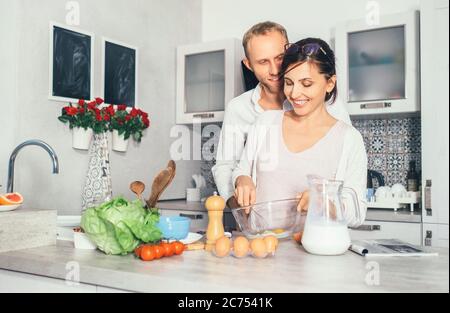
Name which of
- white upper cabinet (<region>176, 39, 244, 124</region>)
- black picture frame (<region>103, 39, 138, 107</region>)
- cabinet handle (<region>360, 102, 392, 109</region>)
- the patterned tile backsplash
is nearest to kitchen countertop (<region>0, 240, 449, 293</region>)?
cabinet handle (<region>360, 102, 392, 109</region>)

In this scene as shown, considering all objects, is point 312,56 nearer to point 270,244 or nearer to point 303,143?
point 303,143

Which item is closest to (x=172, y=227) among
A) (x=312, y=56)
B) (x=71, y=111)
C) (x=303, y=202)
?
(x=303, y=202)

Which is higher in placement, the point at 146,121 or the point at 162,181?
the point at 146,121

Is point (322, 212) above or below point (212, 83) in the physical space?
below

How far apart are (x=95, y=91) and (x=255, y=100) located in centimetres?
102

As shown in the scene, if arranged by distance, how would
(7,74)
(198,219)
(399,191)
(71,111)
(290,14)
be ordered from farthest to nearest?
(290,14) < (198,219) < (399,191) < (71,111) < (7,74)

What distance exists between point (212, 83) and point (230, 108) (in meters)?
1.03

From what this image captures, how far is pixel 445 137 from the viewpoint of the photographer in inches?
30.3

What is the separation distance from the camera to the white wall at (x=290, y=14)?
9.43ft

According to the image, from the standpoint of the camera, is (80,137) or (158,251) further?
(80,137)

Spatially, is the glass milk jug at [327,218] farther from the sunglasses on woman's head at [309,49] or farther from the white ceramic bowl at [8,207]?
the white ceramic bowl at [8,207]

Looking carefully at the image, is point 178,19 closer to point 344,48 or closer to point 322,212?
point 344,48

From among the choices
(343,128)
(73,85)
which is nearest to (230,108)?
(343,128)

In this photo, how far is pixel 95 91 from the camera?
8.54 feet
